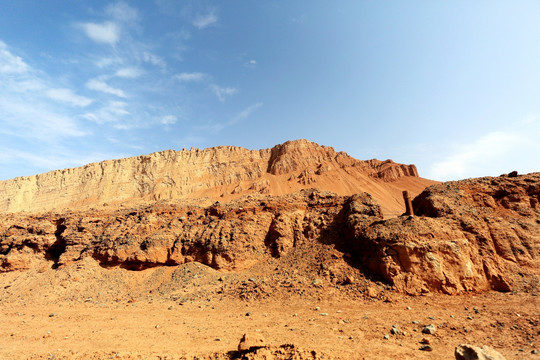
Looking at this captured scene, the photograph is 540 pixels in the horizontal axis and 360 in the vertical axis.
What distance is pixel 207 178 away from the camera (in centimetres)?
5541

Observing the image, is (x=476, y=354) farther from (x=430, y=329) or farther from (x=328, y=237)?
(x=328, y=237)

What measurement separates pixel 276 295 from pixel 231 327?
337 centimetres

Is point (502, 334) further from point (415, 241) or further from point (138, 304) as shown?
point (138, 304)

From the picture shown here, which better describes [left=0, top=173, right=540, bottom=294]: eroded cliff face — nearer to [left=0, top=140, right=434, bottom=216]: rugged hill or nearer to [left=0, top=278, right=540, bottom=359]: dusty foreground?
[left=0, top=278, right=540, bottom=359]: dusty foreground

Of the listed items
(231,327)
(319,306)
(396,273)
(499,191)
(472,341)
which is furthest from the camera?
(499,191)

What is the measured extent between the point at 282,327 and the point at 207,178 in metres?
48.6

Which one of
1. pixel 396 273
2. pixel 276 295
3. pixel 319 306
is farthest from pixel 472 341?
pixel 276 295

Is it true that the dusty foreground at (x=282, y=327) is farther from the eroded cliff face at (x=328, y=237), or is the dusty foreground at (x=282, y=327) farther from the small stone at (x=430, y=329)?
the eroded cliff face at (x=328, y=237)

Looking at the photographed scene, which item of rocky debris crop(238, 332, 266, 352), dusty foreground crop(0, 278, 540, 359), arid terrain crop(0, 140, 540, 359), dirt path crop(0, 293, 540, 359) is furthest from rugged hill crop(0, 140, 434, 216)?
rocky debris crop(238, 332, 266, 352)

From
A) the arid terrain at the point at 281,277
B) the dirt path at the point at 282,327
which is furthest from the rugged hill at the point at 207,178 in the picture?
the dirt path at the point at 282,327

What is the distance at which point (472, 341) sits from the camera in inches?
302

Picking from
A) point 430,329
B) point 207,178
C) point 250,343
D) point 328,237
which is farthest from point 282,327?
point 207,178

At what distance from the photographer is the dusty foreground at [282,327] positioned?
23.6 feet

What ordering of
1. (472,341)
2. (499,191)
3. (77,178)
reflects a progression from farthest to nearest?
(77,178) < (499,191) < (472,341)
